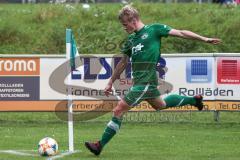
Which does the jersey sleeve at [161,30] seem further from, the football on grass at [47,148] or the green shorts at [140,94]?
the football on grass at [47,148]

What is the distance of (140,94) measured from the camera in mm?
11930

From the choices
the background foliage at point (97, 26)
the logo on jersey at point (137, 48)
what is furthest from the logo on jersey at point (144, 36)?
the background foliage at point (97, 26)

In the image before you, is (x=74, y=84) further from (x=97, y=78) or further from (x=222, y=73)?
(x=222, y=73)

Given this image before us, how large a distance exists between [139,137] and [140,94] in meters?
2.77

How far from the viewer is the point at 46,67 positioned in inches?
684

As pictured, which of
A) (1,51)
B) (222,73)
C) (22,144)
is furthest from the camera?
(1,51)

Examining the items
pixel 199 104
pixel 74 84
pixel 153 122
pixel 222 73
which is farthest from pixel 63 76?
pixel 199 104

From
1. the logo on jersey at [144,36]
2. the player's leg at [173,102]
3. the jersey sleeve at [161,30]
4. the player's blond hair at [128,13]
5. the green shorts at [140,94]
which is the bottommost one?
the player's leg at [173,102]

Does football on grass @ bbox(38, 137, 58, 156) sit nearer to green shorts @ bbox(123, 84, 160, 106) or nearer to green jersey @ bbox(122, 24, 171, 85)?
green shorts @ bbox(123, 84, 160, 106)

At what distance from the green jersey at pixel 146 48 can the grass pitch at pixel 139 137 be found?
4.11 ft

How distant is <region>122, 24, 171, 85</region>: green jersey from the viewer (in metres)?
11.8

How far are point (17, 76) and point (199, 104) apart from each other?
6156 millimetres

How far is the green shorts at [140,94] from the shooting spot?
11.9 m

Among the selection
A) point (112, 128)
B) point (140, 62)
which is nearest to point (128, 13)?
point (140, 62)
